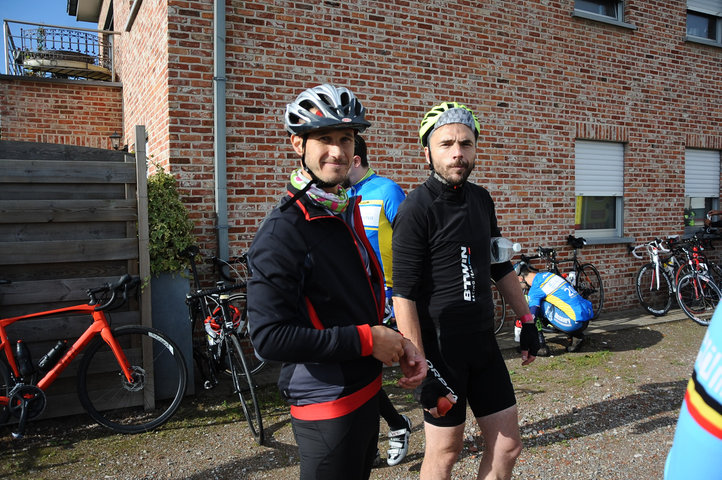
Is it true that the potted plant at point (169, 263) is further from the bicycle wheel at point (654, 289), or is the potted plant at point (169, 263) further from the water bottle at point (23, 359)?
the bicycle wheel at point (654, 289)

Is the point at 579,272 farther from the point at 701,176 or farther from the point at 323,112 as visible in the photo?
the point at 323,112

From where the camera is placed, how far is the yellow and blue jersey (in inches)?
127

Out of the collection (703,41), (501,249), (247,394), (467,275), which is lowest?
(247,394)

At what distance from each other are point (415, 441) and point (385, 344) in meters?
2.60

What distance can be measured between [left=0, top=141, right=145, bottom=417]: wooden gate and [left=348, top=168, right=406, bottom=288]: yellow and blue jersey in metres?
2.29

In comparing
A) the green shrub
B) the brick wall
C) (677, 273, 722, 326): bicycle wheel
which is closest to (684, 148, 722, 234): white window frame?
the brick wall

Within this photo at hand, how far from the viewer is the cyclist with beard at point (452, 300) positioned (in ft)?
7.94

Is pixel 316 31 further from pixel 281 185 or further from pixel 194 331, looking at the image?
pixel 194 331

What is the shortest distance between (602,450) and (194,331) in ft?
12.8

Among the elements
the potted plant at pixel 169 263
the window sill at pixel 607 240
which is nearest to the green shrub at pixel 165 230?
the potted plant at pixel 169 263

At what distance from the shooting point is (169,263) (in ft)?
15.8

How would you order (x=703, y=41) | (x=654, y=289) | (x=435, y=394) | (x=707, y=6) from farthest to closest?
(x=707, y=6) → (x=703, y=41) → (x=654, y=289) → (x=435, y=394)

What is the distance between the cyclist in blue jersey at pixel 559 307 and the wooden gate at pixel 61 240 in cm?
447

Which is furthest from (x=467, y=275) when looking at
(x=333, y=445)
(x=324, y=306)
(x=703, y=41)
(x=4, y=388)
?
(x=703, y=41)
